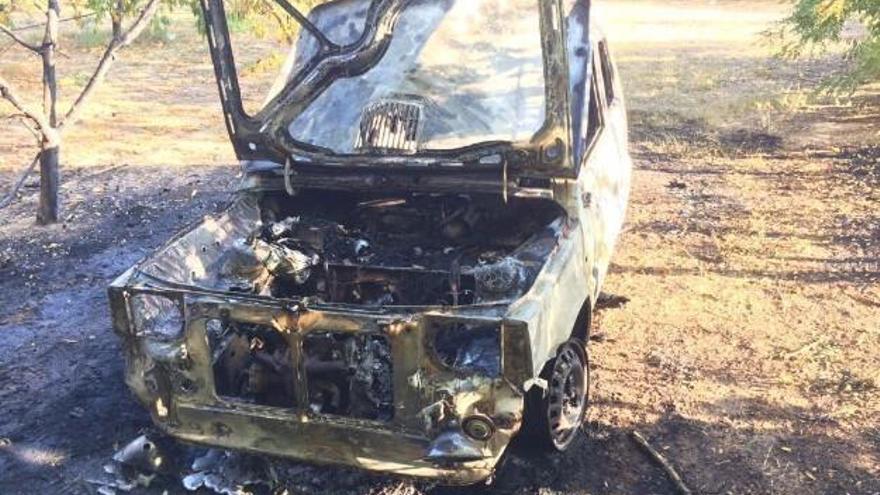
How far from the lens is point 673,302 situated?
5789mm

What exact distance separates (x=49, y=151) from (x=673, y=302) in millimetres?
5811

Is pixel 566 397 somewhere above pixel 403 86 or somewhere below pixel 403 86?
below

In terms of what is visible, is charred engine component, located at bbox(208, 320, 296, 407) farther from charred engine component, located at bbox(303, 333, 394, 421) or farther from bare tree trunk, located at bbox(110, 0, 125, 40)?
bare tree trunk, located at bbox(110, 0, 125, 40)

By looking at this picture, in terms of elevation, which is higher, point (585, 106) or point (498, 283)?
point (585, 106)

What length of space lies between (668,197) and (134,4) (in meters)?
5.57

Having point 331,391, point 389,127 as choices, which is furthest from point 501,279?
point 389,127

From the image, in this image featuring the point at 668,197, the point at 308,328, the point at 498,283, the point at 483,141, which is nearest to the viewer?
the point at 308,328

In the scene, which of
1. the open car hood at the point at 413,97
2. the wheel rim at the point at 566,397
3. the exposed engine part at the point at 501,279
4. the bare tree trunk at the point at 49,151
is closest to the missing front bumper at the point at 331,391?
the exposed engine part at the point at 501,279

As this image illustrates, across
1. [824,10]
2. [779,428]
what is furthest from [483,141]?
[824,10]

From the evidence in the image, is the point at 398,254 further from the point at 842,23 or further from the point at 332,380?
the point at 842,23

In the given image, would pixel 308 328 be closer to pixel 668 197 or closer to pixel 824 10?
pixel 668 197

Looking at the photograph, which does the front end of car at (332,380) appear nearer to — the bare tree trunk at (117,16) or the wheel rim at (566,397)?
the wheel rim at (566,397)

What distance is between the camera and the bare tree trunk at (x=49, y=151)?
771 cm

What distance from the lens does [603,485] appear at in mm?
3865
